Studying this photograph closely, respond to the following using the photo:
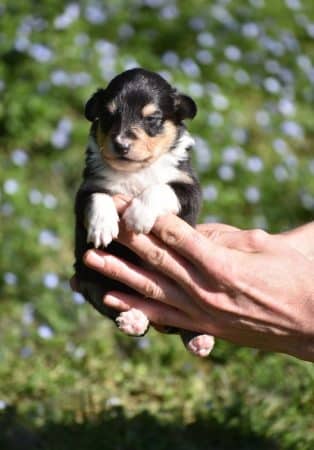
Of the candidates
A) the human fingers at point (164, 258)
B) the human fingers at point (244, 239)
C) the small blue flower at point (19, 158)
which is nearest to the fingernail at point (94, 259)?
the human fingers at point (164, 258)

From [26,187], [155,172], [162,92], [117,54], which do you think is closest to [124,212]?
[155,172]

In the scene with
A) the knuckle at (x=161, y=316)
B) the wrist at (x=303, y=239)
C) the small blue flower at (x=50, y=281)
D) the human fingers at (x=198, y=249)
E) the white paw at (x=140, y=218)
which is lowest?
the knuckle at (x=161, y=316)

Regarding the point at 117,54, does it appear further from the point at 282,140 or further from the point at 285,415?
the point at 285,415

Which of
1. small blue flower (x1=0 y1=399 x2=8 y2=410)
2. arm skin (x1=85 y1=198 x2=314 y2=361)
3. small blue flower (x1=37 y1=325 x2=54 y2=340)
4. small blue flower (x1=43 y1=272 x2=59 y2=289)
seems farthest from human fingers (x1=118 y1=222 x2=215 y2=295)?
small blue flower (x1=43 y1=272 x2=59 y2=289)

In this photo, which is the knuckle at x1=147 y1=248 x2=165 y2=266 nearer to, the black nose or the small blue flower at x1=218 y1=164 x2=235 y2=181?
the black nose

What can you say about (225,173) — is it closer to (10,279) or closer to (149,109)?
(10,279)

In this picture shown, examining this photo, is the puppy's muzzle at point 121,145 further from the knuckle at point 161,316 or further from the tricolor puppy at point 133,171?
the knuckle at point 161,316
